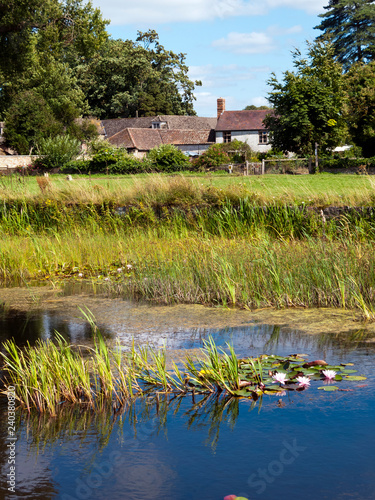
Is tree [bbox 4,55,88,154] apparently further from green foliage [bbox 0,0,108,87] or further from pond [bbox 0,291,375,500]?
pond [bbox 0,291,375,500]

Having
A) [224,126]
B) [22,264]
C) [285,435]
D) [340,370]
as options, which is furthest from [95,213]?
[224,126]

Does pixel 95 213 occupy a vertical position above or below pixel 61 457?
above

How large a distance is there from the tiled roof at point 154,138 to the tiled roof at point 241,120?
2.17 metres

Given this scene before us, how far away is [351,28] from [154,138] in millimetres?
22860

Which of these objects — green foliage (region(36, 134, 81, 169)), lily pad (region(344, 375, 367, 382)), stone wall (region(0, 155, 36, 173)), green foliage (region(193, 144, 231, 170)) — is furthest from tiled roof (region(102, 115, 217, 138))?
lily pad (region(344, 375, 367, 382))

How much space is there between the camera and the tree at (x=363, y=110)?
35.7 metres

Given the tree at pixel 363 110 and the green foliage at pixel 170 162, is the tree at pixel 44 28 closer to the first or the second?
the green foliage at pixel 170 162

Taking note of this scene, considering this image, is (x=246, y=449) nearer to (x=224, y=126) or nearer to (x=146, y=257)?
(x=146, y=257)

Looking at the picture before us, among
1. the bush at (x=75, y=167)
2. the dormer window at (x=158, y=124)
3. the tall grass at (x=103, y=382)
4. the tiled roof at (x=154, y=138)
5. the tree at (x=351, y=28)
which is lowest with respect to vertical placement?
the tall grass at (x=103, y=382)

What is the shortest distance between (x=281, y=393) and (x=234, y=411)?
1.49 ft

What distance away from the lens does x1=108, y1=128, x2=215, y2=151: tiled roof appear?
204ft

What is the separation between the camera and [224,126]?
67.2 metres

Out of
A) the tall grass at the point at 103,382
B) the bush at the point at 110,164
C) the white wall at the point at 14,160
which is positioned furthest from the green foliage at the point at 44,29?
the tall grass at the point at 103,382

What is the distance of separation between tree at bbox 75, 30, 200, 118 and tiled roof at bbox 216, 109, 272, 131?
28.4 ft
